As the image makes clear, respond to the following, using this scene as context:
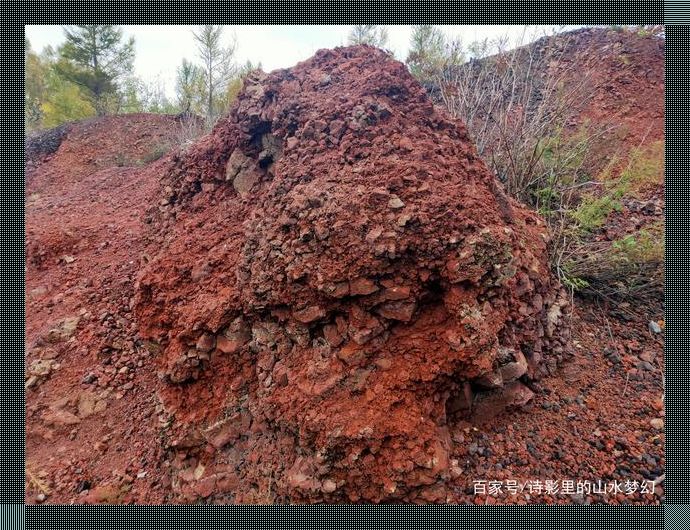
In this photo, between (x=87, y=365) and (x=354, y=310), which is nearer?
(x=354, y=310)

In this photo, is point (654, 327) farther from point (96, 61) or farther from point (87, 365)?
point (96, 61)

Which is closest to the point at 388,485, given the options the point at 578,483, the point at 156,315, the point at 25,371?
the point at 578,483

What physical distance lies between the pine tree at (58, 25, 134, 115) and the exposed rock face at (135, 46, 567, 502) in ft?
40.4

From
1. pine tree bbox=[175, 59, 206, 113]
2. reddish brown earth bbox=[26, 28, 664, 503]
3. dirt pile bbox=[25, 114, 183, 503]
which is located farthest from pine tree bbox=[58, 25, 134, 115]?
reddish brown earth bbox=[26, 28, 664, 503]

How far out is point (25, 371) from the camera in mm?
→ 2570

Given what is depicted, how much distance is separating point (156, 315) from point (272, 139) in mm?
1471

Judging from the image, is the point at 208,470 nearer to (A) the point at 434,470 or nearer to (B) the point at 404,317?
(A) the point at 434,470

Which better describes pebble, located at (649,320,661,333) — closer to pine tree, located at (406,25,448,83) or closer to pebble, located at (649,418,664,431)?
pebble, located at (649,418,664,431)

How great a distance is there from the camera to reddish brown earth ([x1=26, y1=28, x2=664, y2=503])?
68.9 inches

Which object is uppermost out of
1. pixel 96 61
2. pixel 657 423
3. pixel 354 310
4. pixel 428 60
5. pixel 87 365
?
pixel 96 61

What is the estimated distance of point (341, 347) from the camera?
1865mm

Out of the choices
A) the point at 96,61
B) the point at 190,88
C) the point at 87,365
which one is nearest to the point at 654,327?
the point at 87,365

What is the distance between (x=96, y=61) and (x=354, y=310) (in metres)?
13.7

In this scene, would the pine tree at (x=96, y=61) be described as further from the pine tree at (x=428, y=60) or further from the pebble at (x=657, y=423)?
the pebble at (x=657, y=423)
